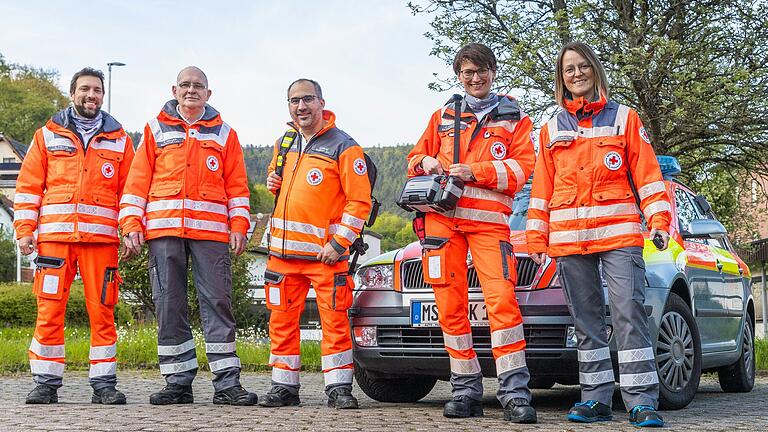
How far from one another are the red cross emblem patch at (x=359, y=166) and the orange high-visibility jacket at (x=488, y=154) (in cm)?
35

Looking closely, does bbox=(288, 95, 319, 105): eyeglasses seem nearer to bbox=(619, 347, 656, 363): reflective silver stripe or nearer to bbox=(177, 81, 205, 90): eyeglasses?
bbox=(177, 81, 205, 90): eyeglasses

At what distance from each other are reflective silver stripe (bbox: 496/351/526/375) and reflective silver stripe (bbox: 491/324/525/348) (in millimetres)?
73

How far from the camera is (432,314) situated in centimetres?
622

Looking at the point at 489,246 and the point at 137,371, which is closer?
the point at 489,246

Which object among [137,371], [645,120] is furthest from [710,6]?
[137,371]

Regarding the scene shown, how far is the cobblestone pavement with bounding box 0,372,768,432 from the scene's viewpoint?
524 cm

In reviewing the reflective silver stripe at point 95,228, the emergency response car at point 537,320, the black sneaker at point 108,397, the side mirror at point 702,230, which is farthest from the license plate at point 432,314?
the reflective silver stripe at point 95,228

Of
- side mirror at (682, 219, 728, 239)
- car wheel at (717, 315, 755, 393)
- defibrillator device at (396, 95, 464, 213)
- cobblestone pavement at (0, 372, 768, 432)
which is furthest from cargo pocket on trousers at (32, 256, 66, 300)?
car wheel at (717, 315, 755, 393)

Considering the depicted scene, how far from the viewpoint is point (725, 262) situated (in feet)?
26.0

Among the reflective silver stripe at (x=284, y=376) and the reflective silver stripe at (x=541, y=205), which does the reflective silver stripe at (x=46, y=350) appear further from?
the reflective silver stripe at (x=541, y=205)

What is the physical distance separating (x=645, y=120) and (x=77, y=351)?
8.98 m

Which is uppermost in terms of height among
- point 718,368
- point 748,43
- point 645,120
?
point 748,43

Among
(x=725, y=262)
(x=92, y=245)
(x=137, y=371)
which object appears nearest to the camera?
Result: (x=92, y=245)

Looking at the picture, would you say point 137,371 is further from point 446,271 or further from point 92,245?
point 446,271
